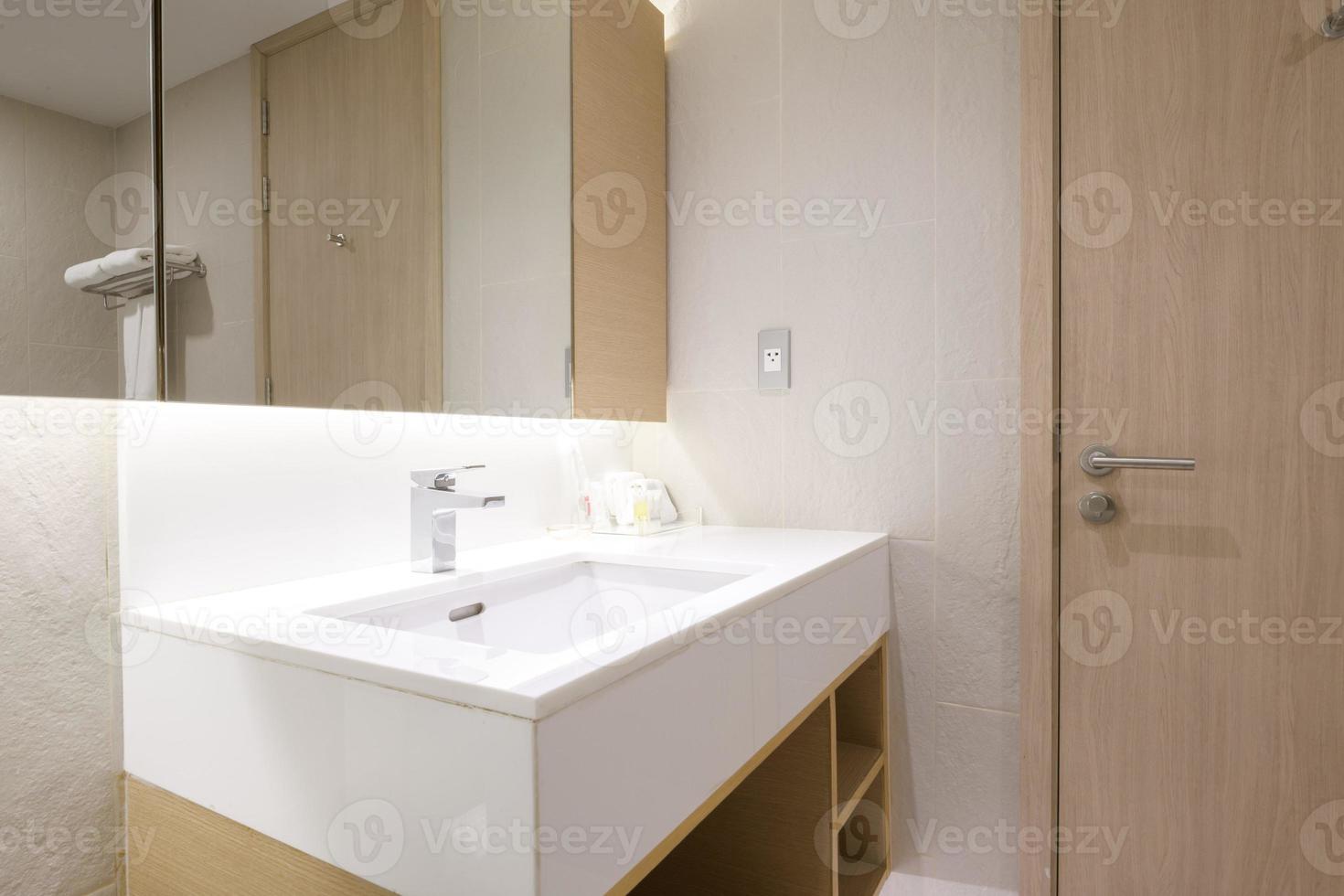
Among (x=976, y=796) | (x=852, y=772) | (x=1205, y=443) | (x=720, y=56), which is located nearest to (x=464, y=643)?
(x=852, y=772)

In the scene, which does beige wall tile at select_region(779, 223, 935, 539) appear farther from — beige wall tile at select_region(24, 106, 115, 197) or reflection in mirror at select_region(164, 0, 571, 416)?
beige wall tile at select_region(24, 106, 115, 197)

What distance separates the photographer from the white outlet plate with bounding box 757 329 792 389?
5.39 feet

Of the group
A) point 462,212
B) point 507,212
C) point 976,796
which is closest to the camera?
point 462,212

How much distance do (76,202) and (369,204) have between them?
359 mm

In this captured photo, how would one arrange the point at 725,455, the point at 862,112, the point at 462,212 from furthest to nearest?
the point at 725,455 < the point at 862,112 < the point at 462,212

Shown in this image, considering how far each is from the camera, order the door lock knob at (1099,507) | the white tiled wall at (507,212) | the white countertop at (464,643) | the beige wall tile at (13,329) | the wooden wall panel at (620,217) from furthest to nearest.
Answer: the wooden wall panel at (620,217) < the door lock knob at (1099,507) < the white tiled wall at (507,212) < the beige wall tile at (13,329) < the white countertop at (464,643)

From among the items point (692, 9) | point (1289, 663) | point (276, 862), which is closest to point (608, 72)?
point (692, 9)

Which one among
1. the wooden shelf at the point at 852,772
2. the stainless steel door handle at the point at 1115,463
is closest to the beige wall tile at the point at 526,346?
the wooden shelf at the point at 852,772

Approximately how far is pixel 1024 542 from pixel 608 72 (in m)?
1.30

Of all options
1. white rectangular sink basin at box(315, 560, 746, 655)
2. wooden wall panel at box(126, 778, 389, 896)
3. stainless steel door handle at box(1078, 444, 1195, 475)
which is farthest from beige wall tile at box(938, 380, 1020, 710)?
wooden wall panel at box(126, 778, 389, 896)

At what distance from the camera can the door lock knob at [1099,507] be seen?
1.34m

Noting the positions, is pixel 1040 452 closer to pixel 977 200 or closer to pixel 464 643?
pixel 977 200

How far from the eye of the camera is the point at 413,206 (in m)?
1.13

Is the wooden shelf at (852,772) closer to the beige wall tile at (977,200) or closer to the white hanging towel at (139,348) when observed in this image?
the beige wall tile at (977,200)
